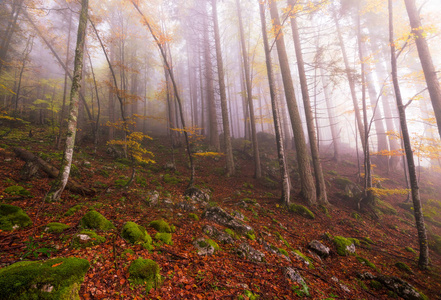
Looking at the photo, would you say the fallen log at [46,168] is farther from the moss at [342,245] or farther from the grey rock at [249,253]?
the moss at [342,245]

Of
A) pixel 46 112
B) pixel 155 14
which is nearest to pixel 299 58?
pixel 155 14

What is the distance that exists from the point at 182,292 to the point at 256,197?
6.66 m

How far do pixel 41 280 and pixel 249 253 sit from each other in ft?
12.5

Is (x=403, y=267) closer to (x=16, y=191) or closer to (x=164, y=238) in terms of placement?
(x=164, y=238)

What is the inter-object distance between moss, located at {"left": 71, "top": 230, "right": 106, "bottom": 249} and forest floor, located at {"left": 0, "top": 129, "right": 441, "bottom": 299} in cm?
10

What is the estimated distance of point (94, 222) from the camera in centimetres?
376

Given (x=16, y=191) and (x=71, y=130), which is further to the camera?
(x=71, y=130)

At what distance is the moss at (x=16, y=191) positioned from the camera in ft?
15.1

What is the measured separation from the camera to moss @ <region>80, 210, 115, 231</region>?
369cm

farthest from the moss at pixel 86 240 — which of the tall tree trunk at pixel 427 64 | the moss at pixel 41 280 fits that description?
the tall tree trunk at pixel 427 64

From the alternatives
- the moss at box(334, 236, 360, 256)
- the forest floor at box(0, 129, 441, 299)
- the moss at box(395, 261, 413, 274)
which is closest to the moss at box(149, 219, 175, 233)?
the forest floor at box(0, 129, 441, 299)

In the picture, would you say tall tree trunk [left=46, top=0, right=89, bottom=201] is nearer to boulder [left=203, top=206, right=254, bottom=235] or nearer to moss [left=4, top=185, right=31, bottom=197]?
moss [left=4, top=185, right=31, bottom=197]

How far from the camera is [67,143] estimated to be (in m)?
5.04

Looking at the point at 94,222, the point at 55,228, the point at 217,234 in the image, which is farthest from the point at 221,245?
the point at 55,228
